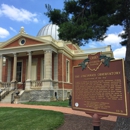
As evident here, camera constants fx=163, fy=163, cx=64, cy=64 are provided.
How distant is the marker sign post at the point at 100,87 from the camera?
12.6 feet

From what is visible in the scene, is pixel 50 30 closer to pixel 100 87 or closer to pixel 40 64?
pixel 40 64

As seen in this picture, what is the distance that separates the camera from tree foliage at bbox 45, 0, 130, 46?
740 cm

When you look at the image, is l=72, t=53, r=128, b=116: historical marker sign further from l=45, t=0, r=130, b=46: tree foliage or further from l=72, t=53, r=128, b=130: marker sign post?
l=45, t=0, r=130, b=46: tree foliage

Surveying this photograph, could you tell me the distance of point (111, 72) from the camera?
13.4ft

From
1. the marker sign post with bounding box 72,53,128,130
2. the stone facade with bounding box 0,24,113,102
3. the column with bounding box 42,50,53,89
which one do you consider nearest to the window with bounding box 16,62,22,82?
the stone facade with bounding box 0,24,113,102

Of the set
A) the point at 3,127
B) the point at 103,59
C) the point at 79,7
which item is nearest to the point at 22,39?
the point at 79,7

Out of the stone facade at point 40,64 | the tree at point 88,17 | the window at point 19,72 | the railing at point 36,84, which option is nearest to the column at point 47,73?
the stone facade at point 40,64

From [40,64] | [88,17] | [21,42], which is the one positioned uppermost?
[21,42]

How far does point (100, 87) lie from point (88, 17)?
462 cm

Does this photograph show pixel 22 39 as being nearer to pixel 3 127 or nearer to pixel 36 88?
pixel 36 88

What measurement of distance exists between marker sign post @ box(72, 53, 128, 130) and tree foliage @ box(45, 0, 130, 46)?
2.95 metres

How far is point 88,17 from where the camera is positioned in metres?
7.84

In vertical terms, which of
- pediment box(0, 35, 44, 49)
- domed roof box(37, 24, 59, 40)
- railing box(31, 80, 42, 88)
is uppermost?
domed roof box(37, 24, 59, 40)

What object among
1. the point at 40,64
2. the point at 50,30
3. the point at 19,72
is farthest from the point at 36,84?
the point at 50,30
